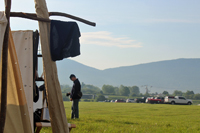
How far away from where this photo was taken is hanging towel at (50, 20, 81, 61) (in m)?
6.64

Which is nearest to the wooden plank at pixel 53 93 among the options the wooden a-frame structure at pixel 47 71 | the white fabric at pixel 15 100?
the wooden a-frame structure at pixel 47 71

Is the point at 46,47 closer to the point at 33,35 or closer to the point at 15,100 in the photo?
the point at 15,100

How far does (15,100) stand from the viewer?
6699mm

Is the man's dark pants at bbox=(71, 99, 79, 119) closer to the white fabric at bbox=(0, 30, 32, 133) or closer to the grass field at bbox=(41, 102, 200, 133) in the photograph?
the grass field at bbox=(41, 102, 200, 133)

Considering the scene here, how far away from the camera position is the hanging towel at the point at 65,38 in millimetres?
6640

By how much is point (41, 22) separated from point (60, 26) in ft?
1.41

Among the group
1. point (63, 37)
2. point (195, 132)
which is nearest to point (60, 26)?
point (63, 37)

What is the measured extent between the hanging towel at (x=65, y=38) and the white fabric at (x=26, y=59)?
1567mm

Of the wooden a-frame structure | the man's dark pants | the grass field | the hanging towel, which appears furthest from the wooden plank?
the man's dark pants

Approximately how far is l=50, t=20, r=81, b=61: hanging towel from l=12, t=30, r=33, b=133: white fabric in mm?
1567

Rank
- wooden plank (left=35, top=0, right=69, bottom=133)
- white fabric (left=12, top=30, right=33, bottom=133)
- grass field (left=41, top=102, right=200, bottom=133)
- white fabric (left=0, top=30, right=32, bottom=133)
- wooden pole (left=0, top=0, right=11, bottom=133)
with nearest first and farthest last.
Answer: wooden pole (left=0, top=0, right=11, bottom=133), wooden plank (left=35, top=0, right=69, bottom=133), white fabric (left=0, top=30, right=32, bottom=133), white fabric (left=12, top=30, right=33, bottom=133), grass field (left=41, top=102, right=200, bottom=133)

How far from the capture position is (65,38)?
270 inches

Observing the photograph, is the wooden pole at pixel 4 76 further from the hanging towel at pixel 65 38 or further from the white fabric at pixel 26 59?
the white fabric at pixel 26 59

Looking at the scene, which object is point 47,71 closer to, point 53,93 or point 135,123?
point 53,93
